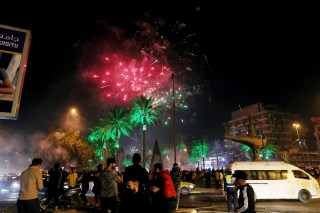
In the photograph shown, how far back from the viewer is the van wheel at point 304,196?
15586mm

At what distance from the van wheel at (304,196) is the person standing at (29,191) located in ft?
48.8

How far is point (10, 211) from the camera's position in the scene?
11523 millimetres

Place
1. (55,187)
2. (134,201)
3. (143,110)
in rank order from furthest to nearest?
(143,110) → (55,187) → (134,201)

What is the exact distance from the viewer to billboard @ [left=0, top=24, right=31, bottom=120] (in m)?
A: 6.48

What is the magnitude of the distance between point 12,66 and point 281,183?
50.0 feet

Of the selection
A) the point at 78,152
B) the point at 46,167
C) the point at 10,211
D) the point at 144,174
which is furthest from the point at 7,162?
the point at 144,174

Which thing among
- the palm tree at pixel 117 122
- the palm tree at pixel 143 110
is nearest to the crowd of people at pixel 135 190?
the palm tree at pixel 143 110

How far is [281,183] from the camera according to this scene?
15.8 m

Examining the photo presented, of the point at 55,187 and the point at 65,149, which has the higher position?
the point at 65,149

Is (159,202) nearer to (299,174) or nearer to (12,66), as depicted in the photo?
(12,66)

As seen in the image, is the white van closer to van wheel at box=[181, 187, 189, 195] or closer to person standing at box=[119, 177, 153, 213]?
van wheel at box=[181, 187, 189, 195]

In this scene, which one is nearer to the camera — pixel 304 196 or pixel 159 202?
pixel 159 202

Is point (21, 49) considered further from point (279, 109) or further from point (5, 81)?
point (279, 109)

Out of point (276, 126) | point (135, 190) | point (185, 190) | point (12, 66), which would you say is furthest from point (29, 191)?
point (276, 126)
